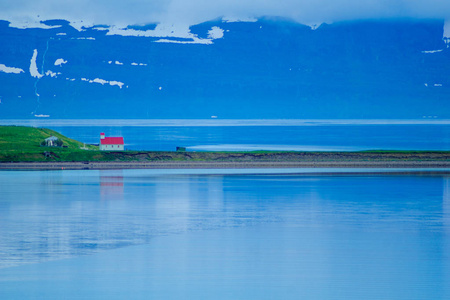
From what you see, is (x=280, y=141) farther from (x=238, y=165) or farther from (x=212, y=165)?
(x=212, y=165)

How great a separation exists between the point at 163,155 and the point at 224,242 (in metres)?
29.1

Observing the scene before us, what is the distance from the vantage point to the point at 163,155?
46.5 metres

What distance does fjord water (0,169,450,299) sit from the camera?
13586mm

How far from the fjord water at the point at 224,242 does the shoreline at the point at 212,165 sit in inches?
469

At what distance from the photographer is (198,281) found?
46.2ft

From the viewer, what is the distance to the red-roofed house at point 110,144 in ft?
163

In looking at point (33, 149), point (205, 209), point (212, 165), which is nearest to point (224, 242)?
point (205, 209)

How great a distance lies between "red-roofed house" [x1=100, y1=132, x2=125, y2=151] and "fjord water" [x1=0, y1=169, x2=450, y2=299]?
18.2m

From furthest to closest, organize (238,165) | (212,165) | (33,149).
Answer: (33,149) < (238,165) < (212,165)

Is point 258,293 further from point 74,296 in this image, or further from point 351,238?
point 351,238

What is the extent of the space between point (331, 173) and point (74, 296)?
1125 inches

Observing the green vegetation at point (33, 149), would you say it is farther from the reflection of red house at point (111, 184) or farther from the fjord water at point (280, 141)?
the fjord water at point (280, 141)

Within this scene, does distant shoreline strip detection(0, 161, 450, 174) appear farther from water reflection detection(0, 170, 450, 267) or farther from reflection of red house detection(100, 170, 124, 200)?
water reflection detection(0, 170, 450, 267)

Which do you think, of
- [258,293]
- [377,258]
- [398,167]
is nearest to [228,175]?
[398,167]
